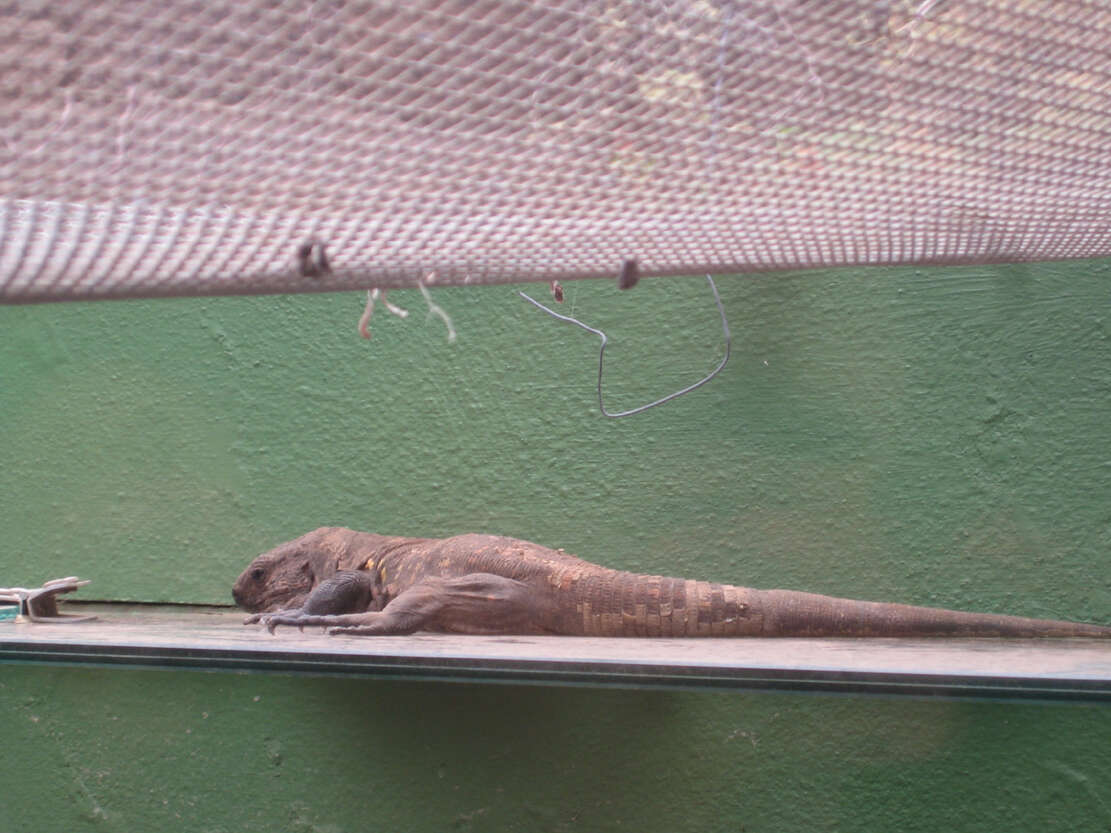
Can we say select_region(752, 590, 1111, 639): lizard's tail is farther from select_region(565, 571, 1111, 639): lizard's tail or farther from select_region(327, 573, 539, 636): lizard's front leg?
select_region(327, 573, 539, 636): lizard's front leg

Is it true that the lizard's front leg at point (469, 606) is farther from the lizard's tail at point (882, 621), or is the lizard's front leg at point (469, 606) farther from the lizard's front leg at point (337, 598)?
the lizard's tail at point (882, 621)

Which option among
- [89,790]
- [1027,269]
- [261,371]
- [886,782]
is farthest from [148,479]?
[1027,269]

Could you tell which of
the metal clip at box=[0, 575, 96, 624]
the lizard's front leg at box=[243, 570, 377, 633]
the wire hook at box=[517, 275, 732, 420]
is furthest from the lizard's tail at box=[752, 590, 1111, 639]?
the metal clip at box=[0, 575, 96, 624]

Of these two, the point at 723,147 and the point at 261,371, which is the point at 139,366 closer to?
the point at 261,371

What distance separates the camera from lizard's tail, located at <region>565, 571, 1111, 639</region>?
202cm

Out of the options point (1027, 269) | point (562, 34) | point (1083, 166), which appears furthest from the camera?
point (1027, 269)

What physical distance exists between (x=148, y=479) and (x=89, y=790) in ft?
3.98

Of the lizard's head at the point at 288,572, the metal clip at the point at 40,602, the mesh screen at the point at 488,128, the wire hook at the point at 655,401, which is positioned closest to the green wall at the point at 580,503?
Result: the wire hook at the point at 655,401

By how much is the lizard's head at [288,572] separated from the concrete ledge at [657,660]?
0.92 metres

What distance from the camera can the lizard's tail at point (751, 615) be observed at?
202 cm

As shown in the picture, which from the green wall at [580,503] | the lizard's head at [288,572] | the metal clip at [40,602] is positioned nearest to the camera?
the green wall at [580,503]

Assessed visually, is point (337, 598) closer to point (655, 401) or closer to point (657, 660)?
point (655, 401)

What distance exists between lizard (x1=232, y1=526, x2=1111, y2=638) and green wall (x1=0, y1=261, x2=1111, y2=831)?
0.60 ft

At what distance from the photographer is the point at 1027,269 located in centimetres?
270
